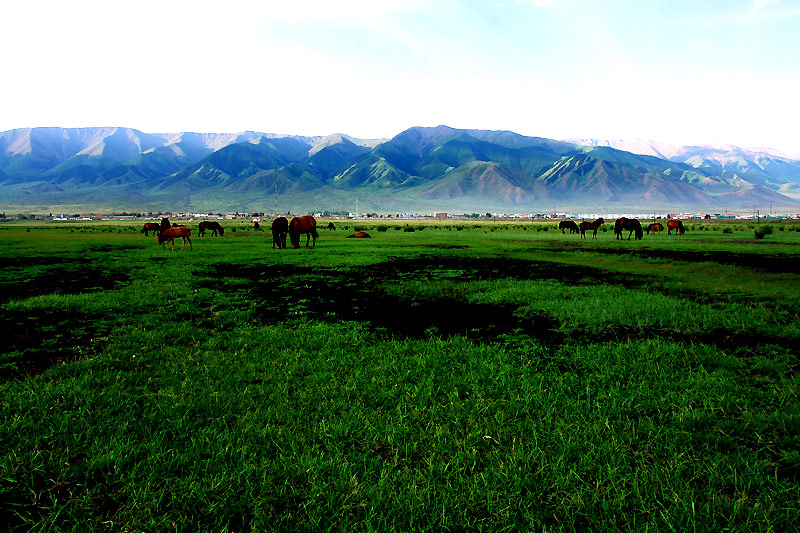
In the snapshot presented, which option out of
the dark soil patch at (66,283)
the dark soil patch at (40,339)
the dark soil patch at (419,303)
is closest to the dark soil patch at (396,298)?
the dark soil patch at (419,303)

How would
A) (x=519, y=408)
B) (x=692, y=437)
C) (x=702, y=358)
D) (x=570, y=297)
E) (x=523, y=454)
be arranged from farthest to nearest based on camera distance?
(x=570, y=297), (x=702, y=358), (x=519, y=408), (x=692, y=437), (x=523, y=454)

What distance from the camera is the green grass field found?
3375mm

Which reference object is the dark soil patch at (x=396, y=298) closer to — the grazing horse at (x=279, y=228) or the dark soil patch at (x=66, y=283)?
the dark soil patch at (x=66, y=283)

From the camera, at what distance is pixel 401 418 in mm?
4828

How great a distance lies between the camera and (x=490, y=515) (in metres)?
3.35

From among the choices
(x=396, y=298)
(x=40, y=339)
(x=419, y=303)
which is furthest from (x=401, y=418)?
(x=40, y=339)

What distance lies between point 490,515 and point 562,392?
2735mm

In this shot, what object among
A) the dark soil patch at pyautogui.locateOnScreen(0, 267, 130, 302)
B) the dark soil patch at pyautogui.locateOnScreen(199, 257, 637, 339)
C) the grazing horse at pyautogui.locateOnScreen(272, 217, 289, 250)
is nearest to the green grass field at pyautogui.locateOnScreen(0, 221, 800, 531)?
the dark soil patch at pyautogui.locateOnScreen(199, 257, 637, 339)

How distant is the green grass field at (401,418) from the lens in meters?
3.38

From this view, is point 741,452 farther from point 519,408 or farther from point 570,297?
point 570,297

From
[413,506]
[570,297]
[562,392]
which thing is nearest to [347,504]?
[413,506]

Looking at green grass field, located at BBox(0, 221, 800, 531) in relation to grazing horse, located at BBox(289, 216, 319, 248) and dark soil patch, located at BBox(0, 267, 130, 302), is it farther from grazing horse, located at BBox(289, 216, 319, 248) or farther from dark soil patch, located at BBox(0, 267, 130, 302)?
grazing horse, located at BBox(289, 216, 319, 248)

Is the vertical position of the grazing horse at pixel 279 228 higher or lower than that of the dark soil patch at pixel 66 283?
higher

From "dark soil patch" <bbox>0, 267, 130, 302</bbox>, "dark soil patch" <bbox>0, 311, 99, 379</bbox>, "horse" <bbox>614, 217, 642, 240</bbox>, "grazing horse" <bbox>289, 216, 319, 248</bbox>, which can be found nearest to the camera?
"dark soil patch" <bbox>0, 311, 99, 379</bbox>
